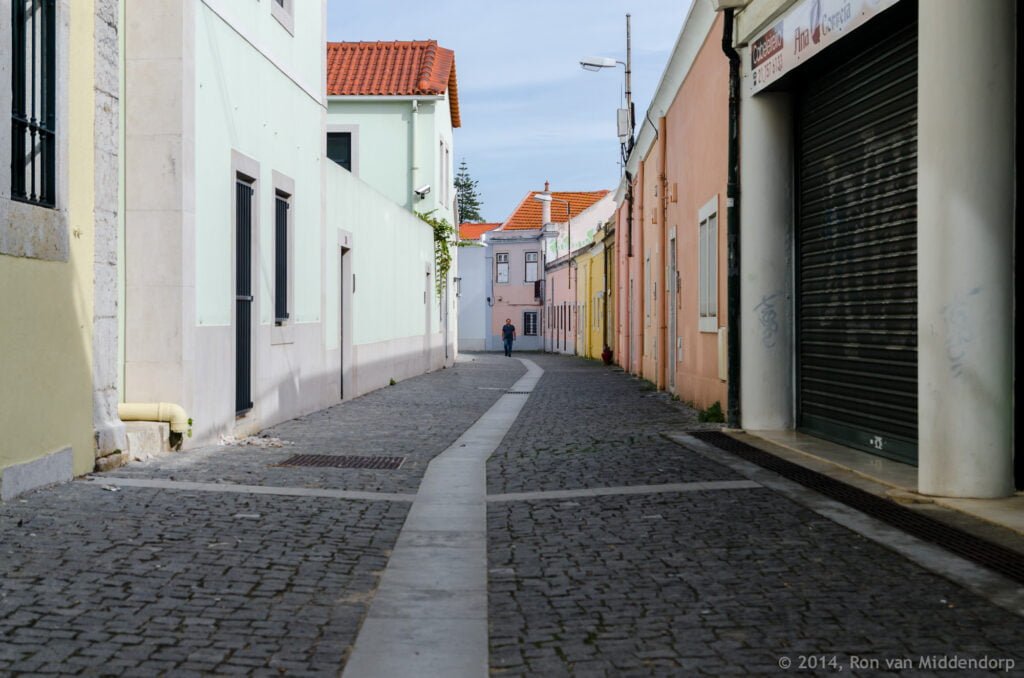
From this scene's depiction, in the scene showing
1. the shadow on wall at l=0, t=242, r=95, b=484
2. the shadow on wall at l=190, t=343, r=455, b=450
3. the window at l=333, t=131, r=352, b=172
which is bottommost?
the shadow on wall at l=190, t=343, r=455, b=450

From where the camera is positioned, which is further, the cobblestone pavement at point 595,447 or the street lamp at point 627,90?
the street lamp at point 627,90

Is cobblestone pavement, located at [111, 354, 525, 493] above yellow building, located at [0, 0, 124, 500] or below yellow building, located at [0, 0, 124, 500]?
below

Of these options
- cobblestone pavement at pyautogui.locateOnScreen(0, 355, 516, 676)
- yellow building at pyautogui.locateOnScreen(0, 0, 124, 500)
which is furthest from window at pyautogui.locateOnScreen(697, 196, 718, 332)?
yellow building at pyautogui.locateOnScreen(0, 0, 124, 500)

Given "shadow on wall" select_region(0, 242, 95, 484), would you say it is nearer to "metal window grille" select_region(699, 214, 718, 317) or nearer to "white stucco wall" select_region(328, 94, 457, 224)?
"metal window grille" select_region(699, 214, 718, 317)

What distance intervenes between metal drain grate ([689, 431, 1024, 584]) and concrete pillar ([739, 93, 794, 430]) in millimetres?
1829

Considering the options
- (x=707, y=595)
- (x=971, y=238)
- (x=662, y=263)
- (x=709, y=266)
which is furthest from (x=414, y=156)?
(x=707, y=595)

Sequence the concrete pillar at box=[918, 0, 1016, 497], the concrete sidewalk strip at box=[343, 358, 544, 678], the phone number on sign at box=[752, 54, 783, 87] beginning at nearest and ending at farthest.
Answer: the concrete sidewalk strip at box=[343, 358, 544, 678] < the concrete pillar at box=[918, 0, 1016, 497] < the phone number on sign at box=[752, 54, 783, 87]

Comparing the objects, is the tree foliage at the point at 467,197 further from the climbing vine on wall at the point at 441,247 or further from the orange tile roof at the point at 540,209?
the climbing vine on wall at the point at 441,247

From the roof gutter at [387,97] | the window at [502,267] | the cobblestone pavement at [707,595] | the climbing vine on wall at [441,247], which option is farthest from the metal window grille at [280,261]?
the window at [502,267]


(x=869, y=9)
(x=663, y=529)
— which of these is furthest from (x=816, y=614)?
(x=869, y=9)

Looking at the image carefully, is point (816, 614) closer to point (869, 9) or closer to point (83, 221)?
point (869, 9)

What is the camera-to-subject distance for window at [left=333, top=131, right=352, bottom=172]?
29.6 meters

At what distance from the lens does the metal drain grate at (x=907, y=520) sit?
206 inches

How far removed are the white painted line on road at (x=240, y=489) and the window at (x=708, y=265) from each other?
724 cm
